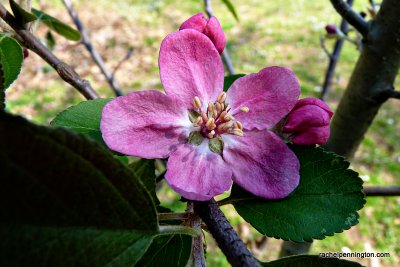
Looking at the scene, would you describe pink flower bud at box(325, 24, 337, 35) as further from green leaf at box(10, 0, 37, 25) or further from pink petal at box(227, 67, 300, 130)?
green leaf at box(10, 0, 37, 25)

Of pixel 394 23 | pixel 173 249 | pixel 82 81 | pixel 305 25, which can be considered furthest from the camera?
pixel 305 25

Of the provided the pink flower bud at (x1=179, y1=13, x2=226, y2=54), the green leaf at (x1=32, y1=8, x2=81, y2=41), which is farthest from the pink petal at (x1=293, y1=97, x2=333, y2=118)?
the green leaf at (x1=32, y1=8, x2=81, y2=41)

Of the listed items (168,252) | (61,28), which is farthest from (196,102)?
(61,28)

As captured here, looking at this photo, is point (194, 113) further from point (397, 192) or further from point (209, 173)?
point (397, 192)

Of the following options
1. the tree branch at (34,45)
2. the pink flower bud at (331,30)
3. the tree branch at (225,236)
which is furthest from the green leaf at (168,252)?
the pink flower bud at (331,30)

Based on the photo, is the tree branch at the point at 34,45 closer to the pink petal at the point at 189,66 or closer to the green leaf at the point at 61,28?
the pink petal at the point at 189,66

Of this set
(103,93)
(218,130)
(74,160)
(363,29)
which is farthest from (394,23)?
(103,93)
